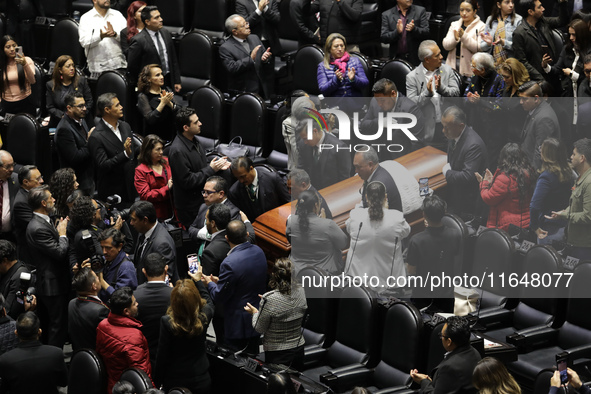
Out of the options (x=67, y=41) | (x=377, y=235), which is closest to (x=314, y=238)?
(x=377, y=235)

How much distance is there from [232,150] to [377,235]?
2515 mm

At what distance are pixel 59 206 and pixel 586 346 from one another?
12.2 ft

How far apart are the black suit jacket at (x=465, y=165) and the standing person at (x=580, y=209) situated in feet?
1.98

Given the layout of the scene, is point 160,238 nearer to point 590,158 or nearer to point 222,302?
point 222,302

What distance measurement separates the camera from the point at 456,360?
17.6 ft

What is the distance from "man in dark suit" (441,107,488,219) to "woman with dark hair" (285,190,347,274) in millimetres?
719

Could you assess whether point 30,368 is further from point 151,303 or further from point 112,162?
point 112,162

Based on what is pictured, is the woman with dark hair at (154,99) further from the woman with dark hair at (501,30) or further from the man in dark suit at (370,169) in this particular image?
the man in dark suit at (370,169)

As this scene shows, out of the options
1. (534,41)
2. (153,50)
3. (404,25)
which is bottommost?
(153,50)

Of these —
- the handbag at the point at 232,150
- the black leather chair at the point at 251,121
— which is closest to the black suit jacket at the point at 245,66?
the black leather chair at the point at 251,121

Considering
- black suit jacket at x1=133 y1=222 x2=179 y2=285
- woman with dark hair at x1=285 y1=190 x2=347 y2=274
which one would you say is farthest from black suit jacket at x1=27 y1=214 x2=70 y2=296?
woman with dark hair at x1=285 y1=190 x2=347 y2=274

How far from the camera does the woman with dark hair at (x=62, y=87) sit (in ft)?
28.9

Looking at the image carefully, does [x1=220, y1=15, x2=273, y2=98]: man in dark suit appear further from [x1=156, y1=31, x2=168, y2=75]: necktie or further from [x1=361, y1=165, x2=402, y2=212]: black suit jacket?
[x1=361, y1=165, x2=402, y2=212]: black suit jacket

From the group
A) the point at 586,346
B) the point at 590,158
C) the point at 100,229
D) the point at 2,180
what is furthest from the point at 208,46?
the point at 586,346
